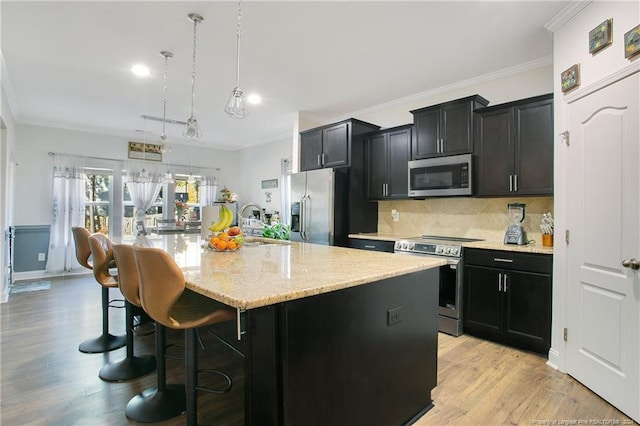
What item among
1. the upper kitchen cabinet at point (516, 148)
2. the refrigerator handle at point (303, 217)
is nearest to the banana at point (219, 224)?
the refrigerator handle at point (303, 217)

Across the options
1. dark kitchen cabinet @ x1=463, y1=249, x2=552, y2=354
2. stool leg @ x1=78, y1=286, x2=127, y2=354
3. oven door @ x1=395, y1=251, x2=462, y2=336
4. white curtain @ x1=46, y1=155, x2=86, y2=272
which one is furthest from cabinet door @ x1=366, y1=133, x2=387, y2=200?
white curtain @ x1=46, y1=155, x2=86, y2=272

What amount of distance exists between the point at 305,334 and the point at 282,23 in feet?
8.04

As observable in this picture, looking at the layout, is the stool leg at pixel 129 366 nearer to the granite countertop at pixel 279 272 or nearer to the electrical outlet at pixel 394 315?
the granite countertop at pixel 279 272

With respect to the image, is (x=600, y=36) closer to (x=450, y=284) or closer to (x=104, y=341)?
(x=450, y=284)

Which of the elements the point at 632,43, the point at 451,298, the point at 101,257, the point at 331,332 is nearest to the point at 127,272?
the point at 101,257

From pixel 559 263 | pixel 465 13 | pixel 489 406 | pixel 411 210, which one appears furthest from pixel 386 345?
pixel 411 210

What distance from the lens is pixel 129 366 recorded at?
8.02 ft

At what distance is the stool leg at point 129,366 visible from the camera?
2.37 meters

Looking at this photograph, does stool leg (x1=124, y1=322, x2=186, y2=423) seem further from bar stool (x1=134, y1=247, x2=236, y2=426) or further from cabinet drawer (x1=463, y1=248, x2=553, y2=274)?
cabinet drawer (x1=463, y1=248, x2=553, y2=274)

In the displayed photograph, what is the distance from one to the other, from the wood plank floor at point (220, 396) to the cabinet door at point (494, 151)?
149cm

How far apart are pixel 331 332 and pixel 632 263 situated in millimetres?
1854

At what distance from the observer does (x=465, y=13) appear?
2531 millimetres

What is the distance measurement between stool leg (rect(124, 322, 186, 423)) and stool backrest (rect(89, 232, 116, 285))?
0.92 meters

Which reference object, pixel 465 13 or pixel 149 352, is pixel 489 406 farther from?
pixel 465 13
